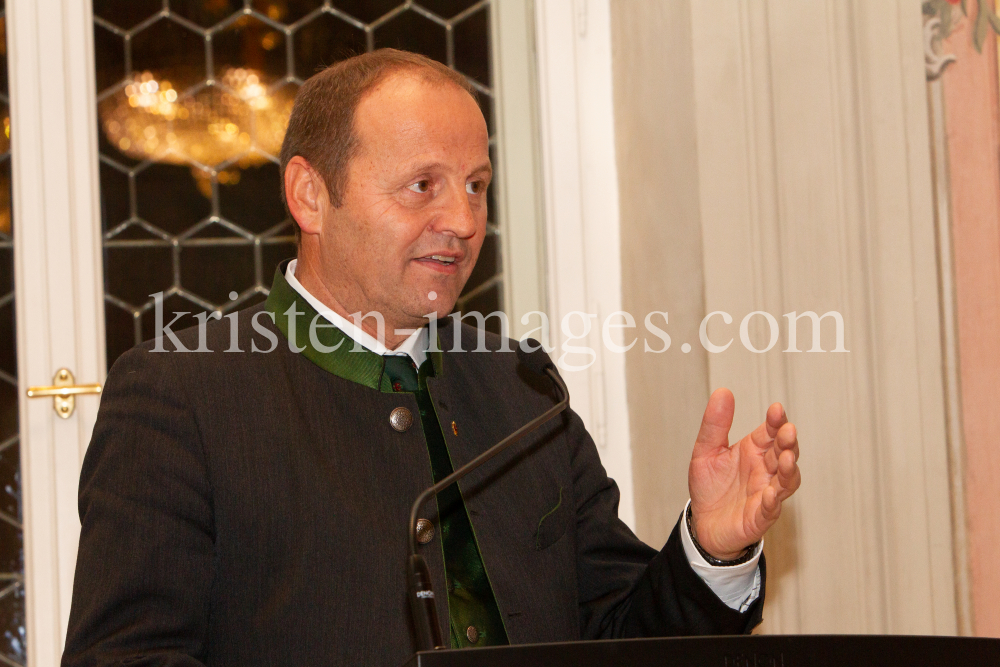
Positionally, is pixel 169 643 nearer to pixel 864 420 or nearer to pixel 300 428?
pixel 300 428

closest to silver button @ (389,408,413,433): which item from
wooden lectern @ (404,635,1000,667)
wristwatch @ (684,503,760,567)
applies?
wristwatch @ (684,503,760,567)

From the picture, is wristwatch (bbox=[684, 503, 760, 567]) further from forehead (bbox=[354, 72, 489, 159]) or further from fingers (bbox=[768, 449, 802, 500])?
forehead (bbox=[354, 72, 489, 159])

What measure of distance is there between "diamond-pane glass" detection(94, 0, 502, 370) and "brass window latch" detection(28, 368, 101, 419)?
109 millimetres

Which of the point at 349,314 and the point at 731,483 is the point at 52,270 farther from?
the point at 731,483

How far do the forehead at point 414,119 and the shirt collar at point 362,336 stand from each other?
24 centimetres

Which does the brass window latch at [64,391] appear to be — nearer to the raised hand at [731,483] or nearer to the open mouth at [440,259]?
the open mouth at [440,259]

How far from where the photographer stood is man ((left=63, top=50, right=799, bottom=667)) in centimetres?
118

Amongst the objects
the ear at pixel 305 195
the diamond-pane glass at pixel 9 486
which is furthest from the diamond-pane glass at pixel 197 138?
the ear at pixel 305 195

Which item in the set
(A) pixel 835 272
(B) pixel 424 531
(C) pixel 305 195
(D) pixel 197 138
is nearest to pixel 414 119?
(C) pixel 305 195

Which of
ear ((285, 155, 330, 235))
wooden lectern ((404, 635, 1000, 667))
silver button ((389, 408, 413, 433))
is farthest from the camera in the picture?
ear ((285, 155, 330, 235))

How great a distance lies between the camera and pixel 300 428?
1.33 metres

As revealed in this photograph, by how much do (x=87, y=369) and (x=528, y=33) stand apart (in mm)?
1400

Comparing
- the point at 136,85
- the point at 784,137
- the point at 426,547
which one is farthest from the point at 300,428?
the point at 136,85

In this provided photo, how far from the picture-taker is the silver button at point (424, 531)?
131 centimetres
